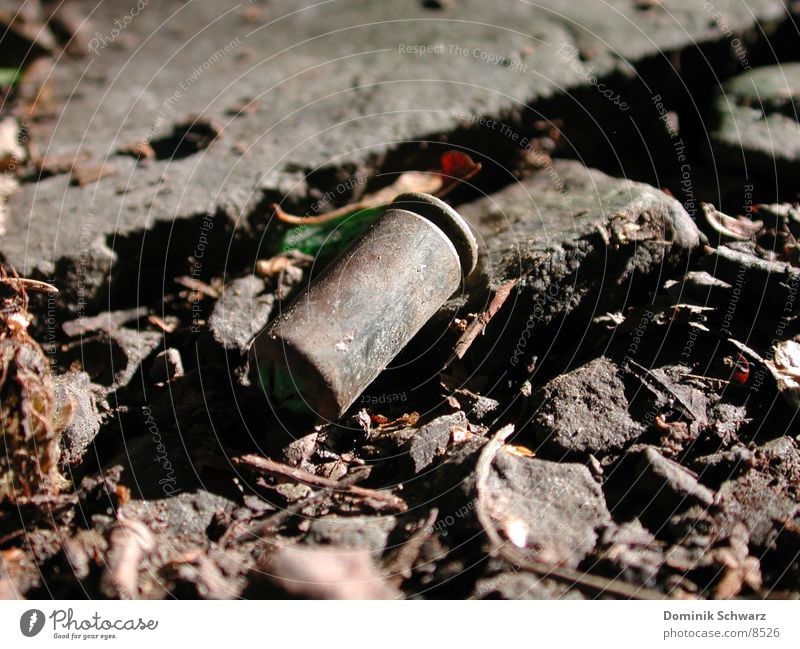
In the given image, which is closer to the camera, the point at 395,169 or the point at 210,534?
the point at 210,534

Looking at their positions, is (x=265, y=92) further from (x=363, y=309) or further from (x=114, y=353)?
(x=363, y=309)

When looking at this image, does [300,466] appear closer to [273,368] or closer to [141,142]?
[273,368]

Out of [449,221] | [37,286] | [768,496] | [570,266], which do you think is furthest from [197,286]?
[768,496]

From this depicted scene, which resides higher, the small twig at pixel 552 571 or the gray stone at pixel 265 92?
the gray stone at pixel 265 92

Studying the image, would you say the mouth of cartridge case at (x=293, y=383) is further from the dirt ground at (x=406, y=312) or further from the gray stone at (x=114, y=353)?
the gray stone at (x=114, y=353)

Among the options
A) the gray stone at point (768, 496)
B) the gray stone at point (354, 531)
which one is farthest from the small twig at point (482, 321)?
the gray stone at point (768, 496)

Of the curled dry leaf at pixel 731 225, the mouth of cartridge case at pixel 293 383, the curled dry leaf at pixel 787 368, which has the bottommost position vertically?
the curled dry leaf at pixel 787 368
